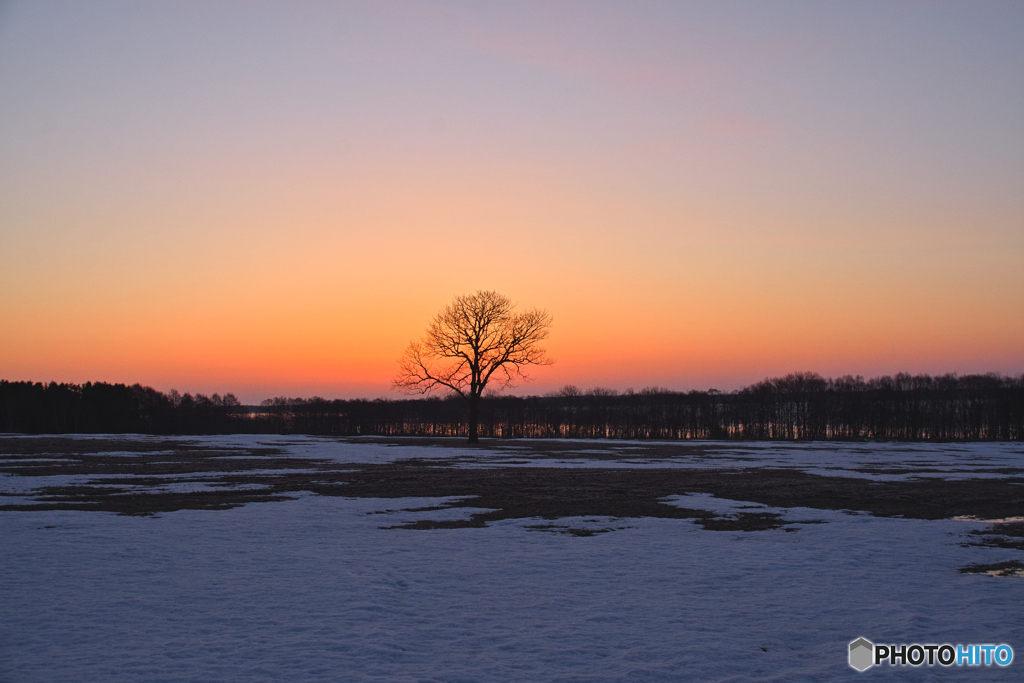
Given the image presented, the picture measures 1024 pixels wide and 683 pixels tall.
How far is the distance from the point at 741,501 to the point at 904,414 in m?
126

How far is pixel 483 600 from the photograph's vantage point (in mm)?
8883

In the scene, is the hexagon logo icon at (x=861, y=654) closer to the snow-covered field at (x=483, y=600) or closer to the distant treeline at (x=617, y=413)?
the snow-covered field at (x=483, y=600)

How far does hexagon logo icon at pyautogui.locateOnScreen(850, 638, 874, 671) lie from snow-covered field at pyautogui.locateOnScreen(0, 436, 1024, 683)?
131 mm

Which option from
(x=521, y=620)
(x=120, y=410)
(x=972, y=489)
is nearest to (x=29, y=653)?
Result: (x=521, y=620)

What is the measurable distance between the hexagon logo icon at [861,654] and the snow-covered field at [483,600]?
13cm

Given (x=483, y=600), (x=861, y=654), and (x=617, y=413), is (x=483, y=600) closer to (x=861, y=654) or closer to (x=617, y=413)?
(x=861, y=654)

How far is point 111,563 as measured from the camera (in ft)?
35.1

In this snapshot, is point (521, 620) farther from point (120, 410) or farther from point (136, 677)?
point (120, 410)

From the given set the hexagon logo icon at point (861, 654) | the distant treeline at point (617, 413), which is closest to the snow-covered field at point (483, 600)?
the hexagon logo icon at point (861, 654)

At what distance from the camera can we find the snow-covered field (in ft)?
21.7

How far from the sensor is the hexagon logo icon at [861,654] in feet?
21.9

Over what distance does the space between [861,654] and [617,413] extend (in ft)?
480

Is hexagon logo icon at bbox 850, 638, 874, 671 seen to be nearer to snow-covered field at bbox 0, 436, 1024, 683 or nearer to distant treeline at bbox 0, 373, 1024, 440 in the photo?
snow-covered field at bbox 0, 436, 1024, 683

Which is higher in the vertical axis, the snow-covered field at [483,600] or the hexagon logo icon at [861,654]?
the hexagon logo icon at [861,654]
